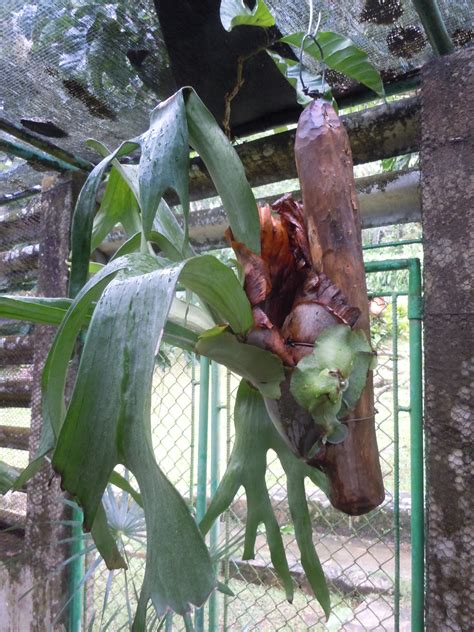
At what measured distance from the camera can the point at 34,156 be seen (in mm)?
1248

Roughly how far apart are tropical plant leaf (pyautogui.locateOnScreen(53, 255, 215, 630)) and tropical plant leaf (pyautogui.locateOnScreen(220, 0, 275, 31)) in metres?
0.33

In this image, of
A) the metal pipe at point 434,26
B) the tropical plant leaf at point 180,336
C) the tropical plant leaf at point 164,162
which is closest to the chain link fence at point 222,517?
the metal pipe at point 434,26

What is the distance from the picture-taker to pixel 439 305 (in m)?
0.77

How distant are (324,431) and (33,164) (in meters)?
1.24

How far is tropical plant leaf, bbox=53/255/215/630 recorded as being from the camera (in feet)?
1.08

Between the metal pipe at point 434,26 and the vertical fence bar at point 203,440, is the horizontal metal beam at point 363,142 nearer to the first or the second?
the metal pipe at point 434,26

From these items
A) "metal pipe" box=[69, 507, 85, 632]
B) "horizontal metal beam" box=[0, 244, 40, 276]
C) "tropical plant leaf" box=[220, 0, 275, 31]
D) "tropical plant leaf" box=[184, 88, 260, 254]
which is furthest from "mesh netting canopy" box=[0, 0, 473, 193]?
"metal pipe" box=[69, 507, 85, 632]

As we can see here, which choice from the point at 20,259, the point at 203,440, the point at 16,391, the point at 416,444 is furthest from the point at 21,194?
the point at 416,444

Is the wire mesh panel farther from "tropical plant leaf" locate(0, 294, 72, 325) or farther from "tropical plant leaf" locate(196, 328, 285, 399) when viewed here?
"tropical plant leaf" locate(196, 328, 285, 399)

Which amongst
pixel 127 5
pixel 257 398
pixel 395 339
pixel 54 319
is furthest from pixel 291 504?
pixel 127 5

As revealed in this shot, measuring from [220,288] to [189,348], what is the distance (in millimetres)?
128

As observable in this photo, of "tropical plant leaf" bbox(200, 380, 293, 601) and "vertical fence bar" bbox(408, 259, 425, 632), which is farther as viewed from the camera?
"vertical fence bar" bbox(408, 259, 425, 632)

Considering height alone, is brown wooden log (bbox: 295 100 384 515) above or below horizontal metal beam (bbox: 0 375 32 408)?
above

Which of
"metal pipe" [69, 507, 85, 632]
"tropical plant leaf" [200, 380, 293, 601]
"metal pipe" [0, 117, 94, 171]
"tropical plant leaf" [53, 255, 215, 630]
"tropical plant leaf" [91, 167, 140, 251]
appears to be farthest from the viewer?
"metal pipe" [69, 507, 85, 632]
